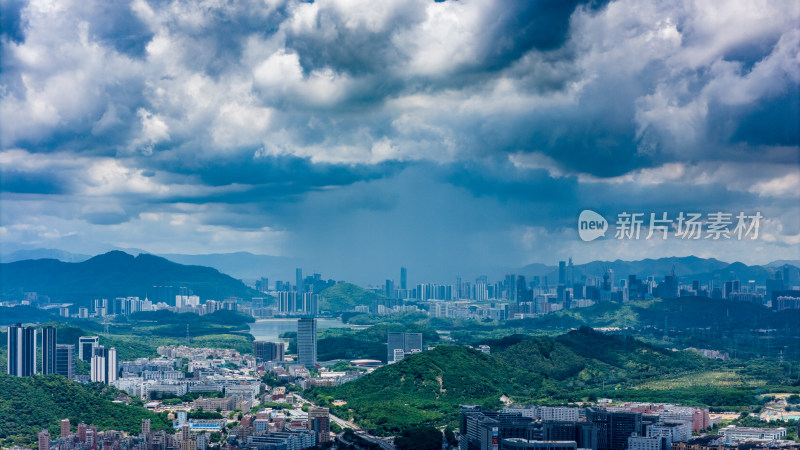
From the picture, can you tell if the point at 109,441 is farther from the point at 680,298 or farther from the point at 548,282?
the point at 548,282

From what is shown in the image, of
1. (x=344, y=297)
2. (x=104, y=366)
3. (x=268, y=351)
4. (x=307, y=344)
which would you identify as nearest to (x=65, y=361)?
(x=104, y=366)

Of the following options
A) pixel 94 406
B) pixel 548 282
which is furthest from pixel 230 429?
pixel 548 282

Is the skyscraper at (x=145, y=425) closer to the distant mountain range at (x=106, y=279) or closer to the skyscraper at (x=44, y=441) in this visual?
the skyscraper at (x=44, y=441)

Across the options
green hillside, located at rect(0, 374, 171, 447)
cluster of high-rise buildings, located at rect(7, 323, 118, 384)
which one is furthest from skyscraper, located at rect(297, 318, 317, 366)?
green hillside, located at rect(0, 374, 171, 447)

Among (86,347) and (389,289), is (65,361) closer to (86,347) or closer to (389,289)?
(86,347)

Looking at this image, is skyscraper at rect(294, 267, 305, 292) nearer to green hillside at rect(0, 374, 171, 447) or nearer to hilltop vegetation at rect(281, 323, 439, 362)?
hilltop vegetation at rect(281, 323, 439, 362)

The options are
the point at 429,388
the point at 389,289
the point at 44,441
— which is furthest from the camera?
the point at 389,289
